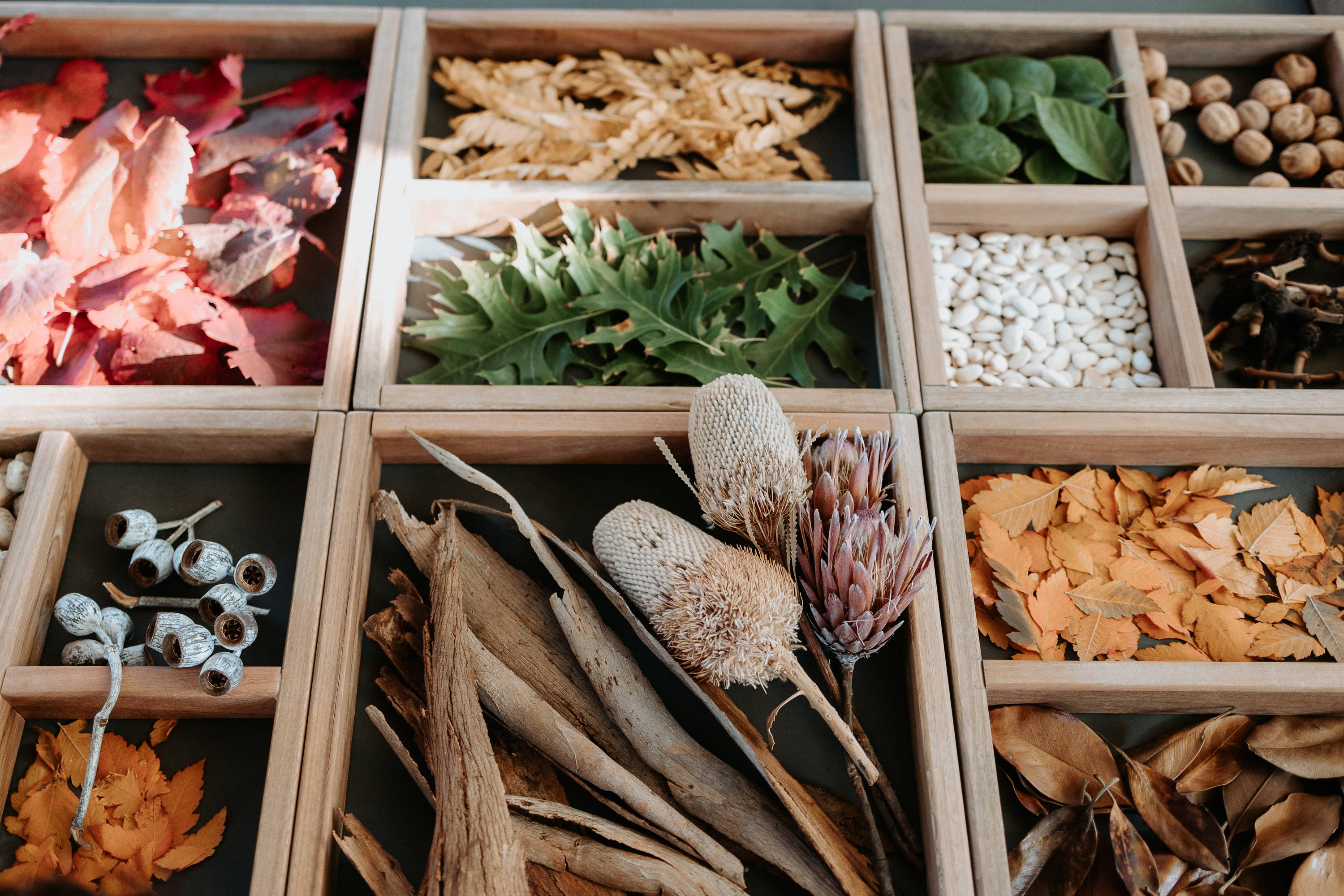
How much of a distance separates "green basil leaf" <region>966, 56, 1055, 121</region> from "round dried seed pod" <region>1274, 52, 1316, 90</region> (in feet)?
1.45

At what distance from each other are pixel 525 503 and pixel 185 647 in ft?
1.52

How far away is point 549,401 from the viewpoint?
1.23 m

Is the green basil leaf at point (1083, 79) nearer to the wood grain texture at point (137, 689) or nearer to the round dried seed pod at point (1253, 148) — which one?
the round dried seed pod at point (1253, 148)

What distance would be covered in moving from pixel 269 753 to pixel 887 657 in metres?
0.80

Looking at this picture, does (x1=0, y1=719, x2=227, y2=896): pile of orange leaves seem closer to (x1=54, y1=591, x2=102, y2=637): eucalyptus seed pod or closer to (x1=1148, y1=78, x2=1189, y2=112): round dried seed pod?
(x1=54, y1=591, x2=102, y2=637): eucalyptus seed pod

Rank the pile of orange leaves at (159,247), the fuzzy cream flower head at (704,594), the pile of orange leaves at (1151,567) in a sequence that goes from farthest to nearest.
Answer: the pile of orange leaves at (159,247) < the pile of orange leaves at (1151,567) < the fuzzy cream flower head at (704,594)

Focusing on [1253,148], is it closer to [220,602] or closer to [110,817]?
[220,602]

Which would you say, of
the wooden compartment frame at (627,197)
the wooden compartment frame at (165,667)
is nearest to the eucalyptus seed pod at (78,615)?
the wooden compartment frame at (165,667)

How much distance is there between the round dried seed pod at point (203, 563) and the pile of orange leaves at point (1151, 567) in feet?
3.33

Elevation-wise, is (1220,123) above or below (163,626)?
above

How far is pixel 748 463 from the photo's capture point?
1.02 metres

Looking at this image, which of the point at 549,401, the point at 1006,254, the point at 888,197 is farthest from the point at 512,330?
the point at 1006,254

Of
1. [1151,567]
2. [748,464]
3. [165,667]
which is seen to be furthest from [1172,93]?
[165,667]

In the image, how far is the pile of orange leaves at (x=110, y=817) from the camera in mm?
1037
